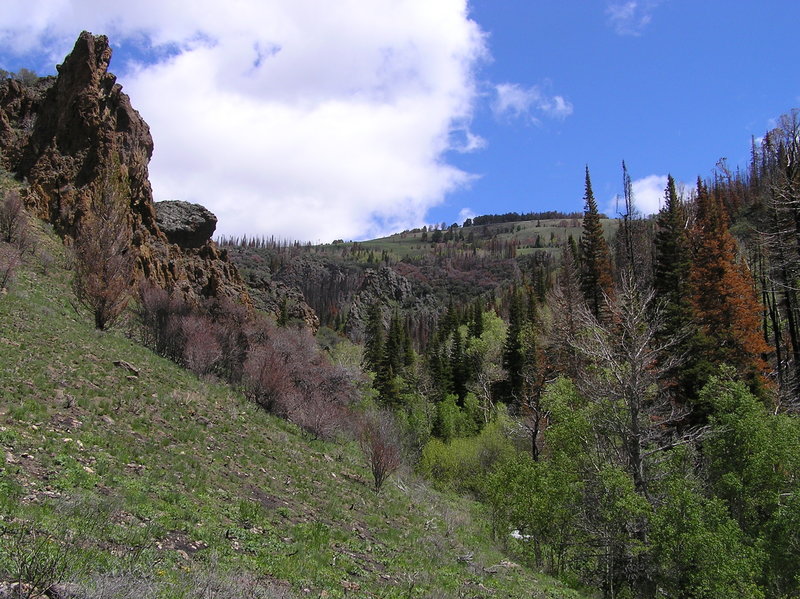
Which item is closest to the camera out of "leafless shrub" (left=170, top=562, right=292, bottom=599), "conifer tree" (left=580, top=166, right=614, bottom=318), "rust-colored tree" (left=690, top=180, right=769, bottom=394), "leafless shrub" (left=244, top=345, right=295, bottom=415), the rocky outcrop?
"leafless shrub" (left=170, top=562, right=292, bottom=599)

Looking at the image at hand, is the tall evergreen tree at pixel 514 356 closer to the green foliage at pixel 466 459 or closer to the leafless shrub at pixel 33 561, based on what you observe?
the green foliage at pixel 466 459

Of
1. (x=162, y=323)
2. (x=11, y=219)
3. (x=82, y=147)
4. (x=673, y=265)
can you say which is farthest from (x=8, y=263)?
(x=673, y=265)

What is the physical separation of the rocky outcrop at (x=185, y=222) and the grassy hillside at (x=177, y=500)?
24632mm

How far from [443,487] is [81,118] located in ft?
121

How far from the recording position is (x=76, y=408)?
1266 cm

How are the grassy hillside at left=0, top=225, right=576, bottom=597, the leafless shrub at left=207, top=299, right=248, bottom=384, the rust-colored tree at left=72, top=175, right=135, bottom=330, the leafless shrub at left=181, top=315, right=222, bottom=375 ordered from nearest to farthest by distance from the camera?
1. the grassy hillside at left=0, top=225, right=576, bottom=597
2. the rust-colored tree at left=72, top=175, right=135, bottom=330
3. the leafless shrub at left=181, top=315, right=222, bottom=375
4. the leafless shrub at left=207, top=299, right=248, bottom=384

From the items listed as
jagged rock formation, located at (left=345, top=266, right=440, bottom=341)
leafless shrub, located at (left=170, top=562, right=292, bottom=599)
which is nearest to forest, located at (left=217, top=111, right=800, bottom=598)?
leafless shrub, located at (left=170, top=562, right=292, bottom=599)

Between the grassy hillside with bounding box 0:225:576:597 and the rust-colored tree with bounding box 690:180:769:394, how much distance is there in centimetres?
1718

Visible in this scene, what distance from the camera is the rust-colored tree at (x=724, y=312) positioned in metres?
27.5

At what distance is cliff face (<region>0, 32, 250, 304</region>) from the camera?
3334 cm

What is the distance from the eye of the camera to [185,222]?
4709 cm

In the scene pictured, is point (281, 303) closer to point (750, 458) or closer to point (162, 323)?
point (162, 323)

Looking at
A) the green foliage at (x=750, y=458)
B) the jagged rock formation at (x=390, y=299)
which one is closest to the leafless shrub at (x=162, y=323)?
the green foliage at (x=750, y=458)

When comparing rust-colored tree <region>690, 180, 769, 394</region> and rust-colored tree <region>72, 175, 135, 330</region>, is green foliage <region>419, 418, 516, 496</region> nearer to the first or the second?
rust-colored tree <region>690, 180, 769, 394</region>
